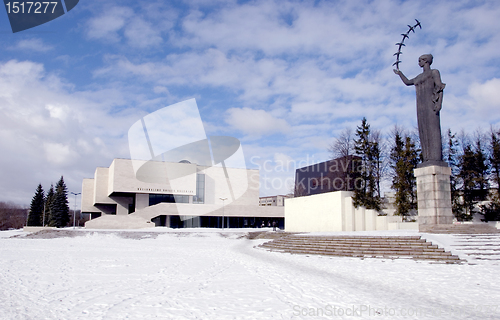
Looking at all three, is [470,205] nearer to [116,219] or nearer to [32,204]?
[116,219]

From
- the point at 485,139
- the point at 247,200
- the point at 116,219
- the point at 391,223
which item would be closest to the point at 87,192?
the point at 116,219

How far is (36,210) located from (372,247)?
6611cm

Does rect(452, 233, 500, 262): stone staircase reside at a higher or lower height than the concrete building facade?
lower

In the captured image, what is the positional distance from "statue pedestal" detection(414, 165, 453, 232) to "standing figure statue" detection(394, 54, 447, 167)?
0.48 m

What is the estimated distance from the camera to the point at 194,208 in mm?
50688

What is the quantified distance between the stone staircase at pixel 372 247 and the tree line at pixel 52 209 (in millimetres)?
53050

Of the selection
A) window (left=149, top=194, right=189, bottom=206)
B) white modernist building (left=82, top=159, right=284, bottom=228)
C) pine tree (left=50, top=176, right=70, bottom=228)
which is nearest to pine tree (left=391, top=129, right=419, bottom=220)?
white modernist building (left=82, top=159, right=284, bottom=228)

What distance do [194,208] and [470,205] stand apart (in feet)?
109

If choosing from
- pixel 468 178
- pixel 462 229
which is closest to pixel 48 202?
pixel 468 178

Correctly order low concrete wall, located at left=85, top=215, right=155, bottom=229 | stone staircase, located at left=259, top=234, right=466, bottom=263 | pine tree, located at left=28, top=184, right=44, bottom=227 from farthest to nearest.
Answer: pine tree, located at left=28, top=184, right=44, bottom=227 < low concrete wall, located at left=85, top=215, right=155, bottom=229 < stone staircase, located at left=259, top=234, right=466, bottom=263

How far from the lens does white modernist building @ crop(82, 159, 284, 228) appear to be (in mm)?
48844

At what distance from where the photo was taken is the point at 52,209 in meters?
60.8

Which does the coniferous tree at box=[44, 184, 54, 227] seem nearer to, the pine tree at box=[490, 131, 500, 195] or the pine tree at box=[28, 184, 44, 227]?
the pine tree at box=[28, 184, 44, 227]

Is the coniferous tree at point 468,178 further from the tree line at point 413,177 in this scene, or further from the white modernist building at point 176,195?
the white modernist building at point 176,195
